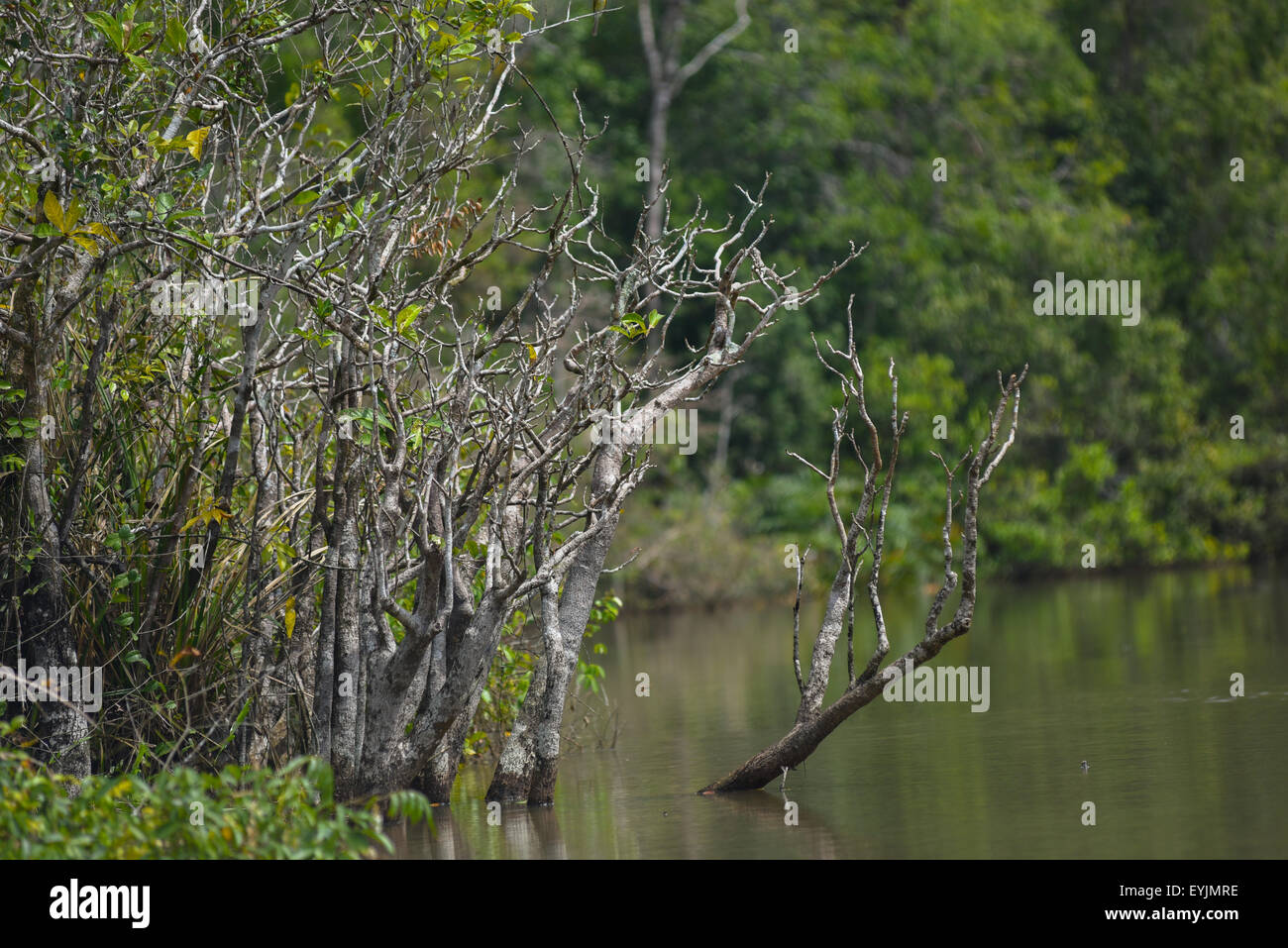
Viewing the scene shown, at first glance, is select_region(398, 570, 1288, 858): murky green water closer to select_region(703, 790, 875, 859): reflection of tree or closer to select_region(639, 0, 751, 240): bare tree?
select_region(703, 790, 875, 859): reflection of tree

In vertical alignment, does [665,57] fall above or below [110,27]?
above

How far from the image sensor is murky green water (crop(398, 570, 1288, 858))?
7.00 m

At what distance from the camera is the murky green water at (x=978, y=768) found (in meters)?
7.00

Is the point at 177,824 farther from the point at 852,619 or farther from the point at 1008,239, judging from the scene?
the point at 1008,239

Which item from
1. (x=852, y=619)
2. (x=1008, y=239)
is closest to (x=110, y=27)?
(x=852, y=619)

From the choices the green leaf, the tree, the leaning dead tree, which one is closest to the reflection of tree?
the leaning dead tree

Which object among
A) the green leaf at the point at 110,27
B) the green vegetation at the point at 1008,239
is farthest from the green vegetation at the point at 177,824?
the green vegetation at the point at 1008,239

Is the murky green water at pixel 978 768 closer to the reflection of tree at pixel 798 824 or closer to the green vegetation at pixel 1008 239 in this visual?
the reflection of tree at pixel 798 824

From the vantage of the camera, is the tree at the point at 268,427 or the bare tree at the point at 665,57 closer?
the tree at the point at 268,427

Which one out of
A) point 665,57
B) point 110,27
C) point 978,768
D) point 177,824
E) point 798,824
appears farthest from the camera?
point 665,57

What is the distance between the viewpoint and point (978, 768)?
28.6 feet

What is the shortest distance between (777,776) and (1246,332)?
22.1 metres

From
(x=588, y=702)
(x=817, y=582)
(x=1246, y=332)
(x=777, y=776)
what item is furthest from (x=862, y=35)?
(x=777, y=776)

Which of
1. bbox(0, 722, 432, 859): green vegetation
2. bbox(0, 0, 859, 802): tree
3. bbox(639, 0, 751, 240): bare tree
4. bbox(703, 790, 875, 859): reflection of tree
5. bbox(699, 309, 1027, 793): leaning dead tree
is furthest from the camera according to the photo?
bbox(639, 0, 751, 240): bare tree
